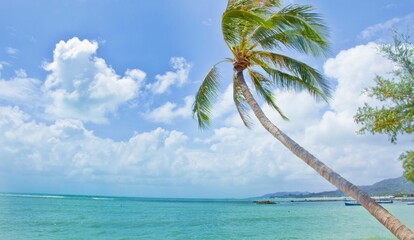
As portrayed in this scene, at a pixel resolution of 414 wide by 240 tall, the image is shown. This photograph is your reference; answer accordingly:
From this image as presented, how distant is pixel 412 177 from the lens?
7.43m

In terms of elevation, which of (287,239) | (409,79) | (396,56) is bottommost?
(287,239)

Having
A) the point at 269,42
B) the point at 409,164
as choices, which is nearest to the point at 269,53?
the point at 269,42

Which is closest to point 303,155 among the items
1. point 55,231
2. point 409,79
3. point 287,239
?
point 409,79

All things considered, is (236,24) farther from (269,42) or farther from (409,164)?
(409,164)

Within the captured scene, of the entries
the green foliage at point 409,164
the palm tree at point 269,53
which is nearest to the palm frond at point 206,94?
the palm tree at point 269,53

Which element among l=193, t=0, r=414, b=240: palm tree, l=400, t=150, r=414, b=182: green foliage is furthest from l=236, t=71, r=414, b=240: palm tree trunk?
l=400, t=150, r=414, b=182: green foliage

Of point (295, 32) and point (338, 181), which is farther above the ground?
point (295, 32)

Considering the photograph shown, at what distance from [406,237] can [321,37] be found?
166 inches

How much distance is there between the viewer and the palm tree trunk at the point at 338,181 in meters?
4.05

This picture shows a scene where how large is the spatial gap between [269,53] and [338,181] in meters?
3.84

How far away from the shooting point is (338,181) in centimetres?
503

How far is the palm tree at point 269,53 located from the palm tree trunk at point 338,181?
1 cm

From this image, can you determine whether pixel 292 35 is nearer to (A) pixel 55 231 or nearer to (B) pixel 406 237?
(B) pixel 406 237

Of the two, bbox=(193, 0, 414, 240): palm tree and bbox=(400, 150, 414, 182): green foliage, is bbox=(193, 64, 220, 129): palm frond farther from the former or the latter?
bbox=(400, 150, 414, 182): green foliage
